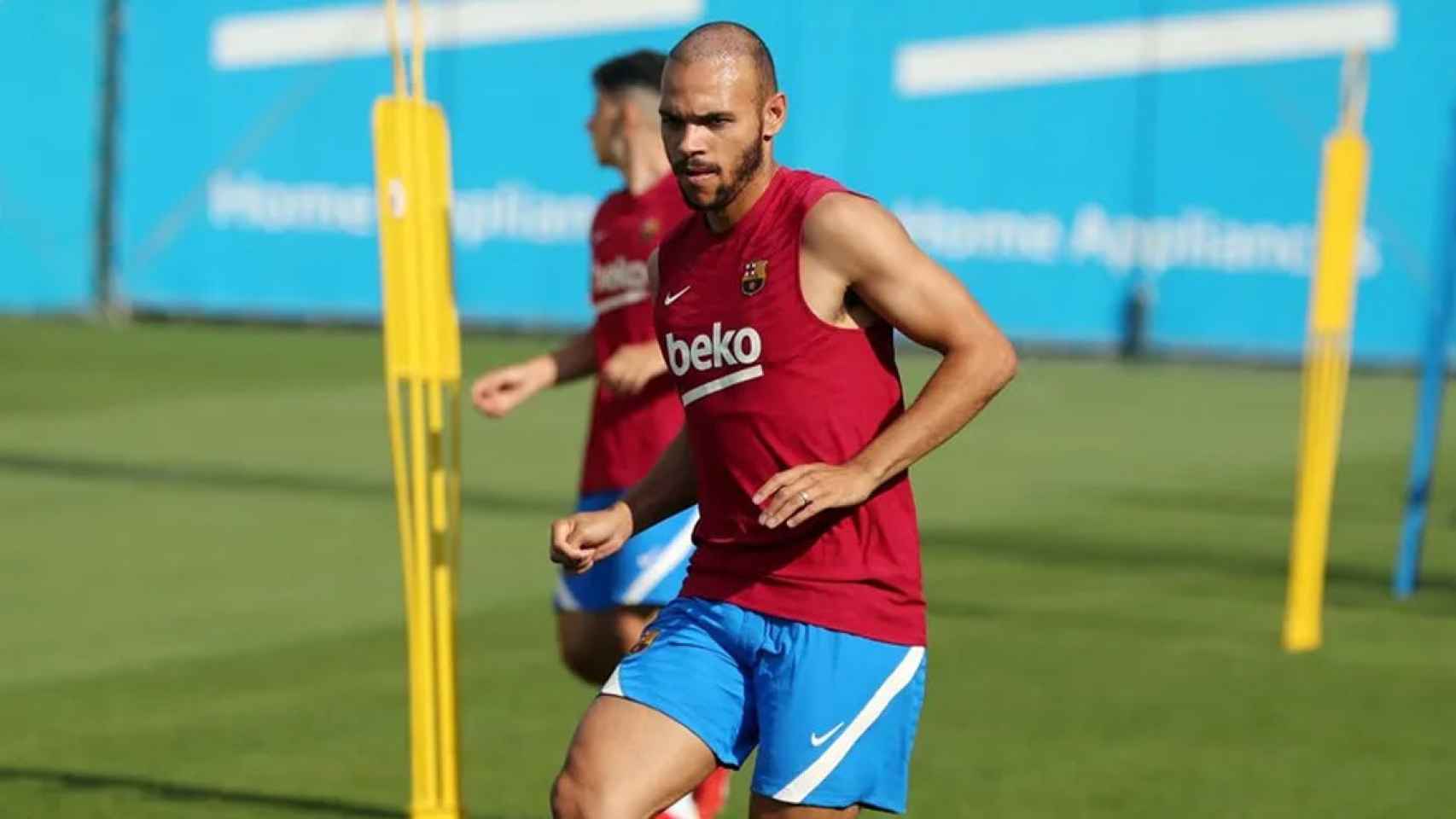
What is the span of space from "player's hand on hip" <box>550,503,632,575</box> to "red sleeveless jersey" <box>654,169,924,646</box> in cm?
25

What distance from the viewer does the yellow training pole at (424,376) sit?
288 inches

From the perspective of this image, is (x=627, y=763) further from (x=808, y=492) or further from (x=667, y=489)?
(x=667, y=489)

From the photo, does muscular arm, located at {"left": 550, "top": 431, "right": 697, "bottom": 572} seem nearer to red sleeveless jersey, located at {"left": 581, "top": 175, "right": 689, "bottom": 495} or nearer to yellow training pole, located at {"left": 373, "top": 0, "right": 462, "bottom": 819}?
yellow training pole, located at {"left": 373, "top": 0, "right": 462, "bottom": 819}

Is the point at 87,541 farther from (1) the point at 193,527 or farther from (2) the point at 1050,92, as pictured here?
(2) the point at 1050,92

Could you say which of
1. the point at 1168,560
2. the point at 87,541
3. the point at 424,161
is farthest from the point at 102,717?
the point at 1168,560

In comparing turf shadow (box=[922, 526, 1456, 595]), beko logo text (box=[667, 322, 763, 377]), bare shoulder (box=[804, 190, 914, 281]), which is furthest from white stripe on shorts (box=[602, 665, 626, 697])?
turf shadow (box=[922, 526, 1456, 595])

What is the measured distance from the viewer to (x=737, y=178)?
18.2 ft

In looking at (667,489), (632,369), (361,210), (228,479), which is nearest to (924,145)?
(361,210)

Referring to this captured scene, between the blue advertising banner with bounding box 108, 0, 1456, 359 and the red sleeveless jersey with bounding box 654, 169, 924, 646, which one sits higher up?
the red sleeveless jersey with bounding box 654, 169, 924, 646

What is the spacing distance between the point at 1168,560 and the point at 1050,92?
1321 centimetres

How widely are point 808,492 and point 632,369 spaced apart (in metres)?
2.40

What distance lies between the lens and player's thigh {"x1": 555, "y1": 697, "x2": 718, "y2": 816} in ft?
17.7

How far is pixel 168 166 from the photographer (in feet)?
100

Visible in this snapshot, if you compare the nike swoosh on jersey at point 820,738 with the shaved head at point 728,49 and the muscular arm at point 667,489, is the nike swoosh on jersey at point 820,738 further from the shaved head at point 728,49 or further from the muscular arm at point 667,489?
the shaved head at point 728,49
